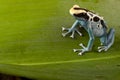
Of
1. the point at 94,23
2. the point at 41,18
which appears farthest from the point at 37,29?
the point at 94,23

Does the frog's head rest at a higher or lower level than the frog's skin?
higher

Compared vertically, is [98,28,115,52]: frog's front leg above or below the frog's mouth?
below

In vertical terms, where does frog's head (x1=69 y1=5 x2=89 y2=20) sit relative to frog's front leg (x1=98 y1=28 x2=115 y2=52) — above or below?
above

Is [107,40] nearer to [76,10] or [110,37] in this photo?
[110,37]

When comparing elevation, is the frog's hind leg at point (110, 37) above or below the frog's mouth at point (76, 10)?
below

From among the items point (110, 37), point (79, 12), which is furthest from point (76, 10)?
point (110, 37)

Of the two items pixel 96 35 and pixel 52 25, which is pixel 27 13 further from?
pixel 96 35
